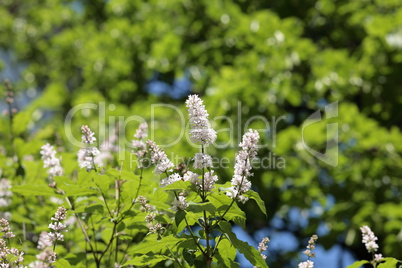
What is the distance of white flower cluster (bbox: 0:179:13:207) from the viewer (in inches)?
103

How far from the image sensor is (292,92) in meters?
5.93

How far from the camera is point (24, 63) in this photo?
13594 mm

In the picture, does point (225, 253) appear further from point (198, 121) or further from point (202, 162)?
point (198, 121)

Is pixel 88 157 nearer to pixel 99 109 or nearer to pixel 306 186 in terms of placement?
pixel 306 186

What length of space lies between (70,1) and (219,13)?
19.4ft

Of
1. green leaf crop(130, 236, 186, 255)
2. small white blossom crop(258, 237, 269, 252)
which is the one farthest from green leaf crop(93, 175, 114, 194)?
small white blossom crop(258, 237, 269, 252)

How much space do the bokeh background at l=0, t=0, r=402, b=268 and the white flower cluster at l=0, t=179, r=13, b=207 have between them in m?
1.56

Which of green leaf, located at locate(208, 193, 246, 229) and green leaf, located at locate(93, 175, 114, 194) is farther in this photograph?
green leaf, located at locate(93, 175, 114, 194)

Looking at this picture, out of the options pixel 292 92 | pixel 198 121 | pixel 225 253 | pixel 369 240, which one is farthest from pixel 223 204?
pixel 292 92

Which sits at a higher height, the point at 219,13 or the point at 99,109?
the point at 219,13

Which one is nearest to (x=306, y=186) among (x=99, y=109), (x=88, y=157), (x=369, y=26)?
(x=369, y=26)

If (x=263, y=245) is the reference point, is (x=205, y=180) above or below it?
above

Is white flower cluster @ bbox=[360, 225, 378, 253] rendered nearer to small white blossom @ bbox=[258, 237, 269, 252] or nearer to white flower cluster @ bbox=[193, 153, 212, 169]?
small white blossom @ bbox=[258, 237, 269, 252]

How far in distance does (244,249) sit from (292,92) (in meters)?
4.53
